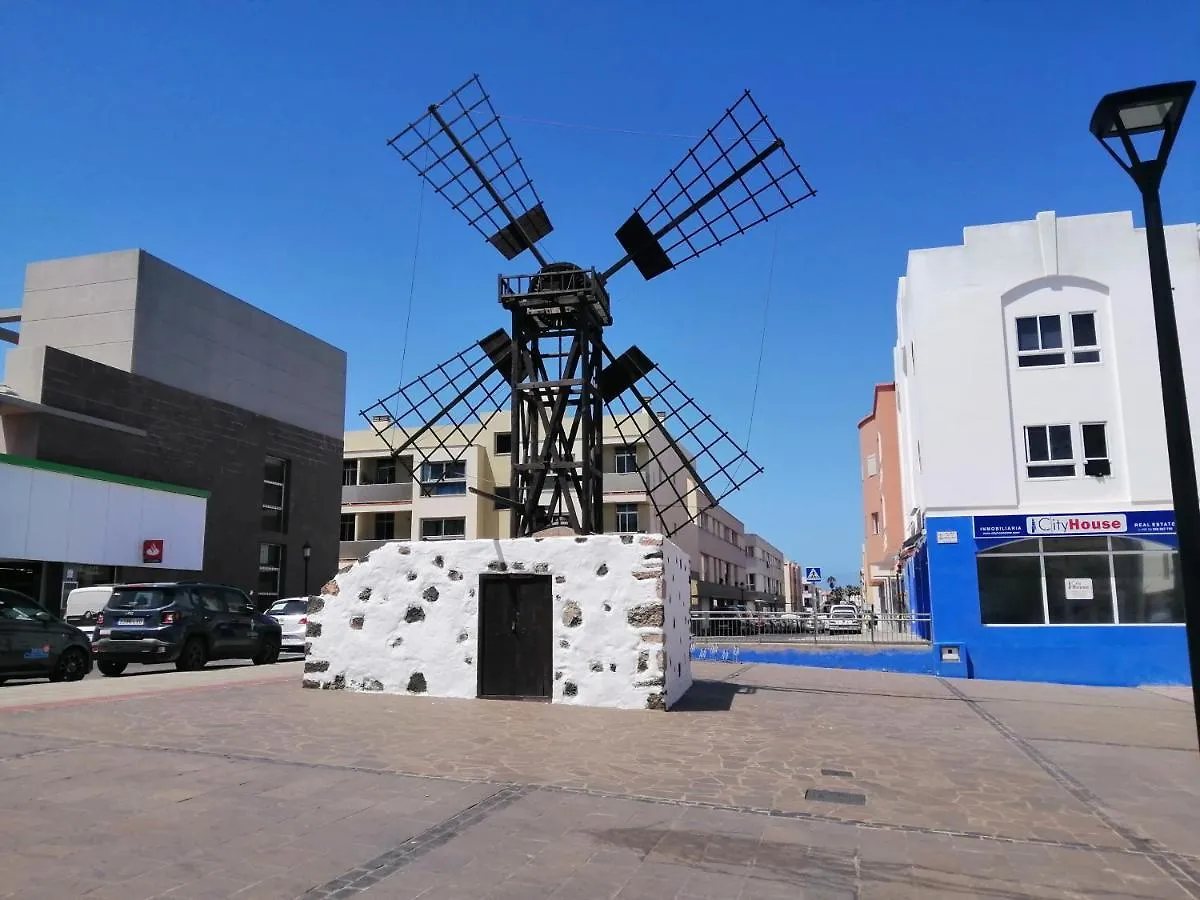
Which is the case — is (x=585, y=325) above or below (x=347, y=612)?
above

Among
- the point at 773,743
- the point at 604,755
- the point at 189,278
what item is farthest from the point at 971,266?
the point at 189,278

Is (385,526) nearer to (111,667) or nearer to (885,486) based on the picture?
(885,486)

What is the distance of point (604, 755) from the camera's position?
828cm

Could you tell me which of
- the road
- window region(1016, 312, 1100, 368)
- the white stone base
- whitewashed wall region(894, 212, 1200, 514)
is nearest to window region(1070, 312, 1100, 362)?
window region(1016, 312, 1100, 368)

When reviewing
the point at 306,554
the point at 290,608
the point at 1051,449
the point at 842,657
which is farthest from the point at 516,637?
the point at 306,554

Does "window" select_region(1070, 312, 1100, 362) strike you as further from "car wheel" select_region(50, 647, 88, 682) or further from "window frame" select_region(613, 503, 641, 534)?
"window frame" select_region(613, 503, 641, 534)

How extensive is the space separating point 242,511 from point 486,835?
101ft

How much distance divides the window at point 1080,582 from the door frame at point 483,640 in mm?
12378

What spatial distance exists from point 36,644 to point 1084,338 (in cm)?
2204

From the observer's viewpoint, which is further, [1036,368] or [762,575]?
[762,575]

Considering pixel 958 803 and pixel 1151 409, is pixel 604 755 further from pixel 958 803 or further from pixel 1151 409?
pixel 1151 409

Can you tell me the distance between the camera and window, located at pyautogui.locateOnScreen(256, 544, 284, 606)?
35.3m

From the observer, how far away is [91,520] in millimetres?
26391

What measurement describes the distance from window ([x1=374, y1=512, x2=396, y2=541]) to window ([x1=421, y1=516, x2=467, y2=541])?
106 inches
